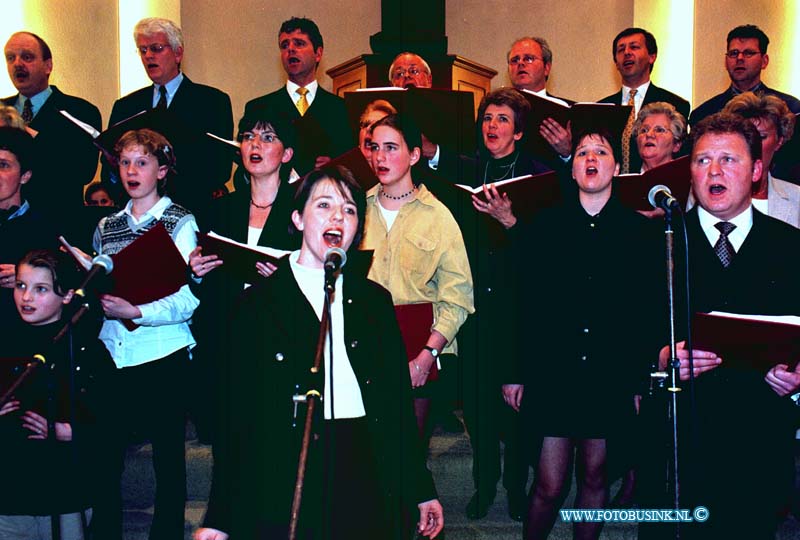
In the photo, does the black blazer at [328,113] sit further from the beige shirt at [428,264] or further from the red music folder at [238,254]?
the red music folder at [238,254]

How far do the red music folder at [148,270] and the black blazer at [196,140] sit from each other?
2.37 ft

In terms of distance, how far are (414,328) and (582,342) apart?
679 mm

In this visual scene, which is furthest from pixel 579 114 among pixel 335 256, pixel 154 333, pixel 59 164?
pixel 59 164

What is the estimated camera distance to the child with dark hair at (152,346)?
12.1ft

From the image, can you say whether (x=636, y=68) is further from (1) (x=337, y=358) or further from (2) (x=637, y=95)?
(1) (x=337, y=358)

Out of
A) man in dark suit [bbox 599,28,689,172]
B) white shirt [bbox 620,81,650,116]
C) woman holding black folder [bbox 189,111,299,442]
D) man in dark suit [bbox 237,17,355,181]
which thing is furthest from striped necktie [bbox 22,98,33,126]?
white shirt [bbox 620,81,650,116]

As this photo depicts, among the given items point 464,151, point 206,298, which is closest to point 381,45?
point 464,151

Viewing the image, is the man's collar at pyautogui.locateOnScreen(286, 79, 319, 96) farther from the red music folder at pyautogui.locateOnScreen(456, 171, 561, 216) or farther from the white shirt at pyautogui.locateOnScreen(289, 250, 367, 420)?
the white shirt at pyautogui.locateOnScreen(289, 250, 367, 420)

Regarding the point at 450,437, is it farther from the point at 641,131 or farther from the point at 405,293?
the point at 641,131

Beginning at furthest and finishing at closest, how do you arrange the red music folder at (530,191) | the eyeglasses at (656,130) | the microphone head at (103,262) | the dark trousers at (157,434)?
the eyeglasses at (656,130)
the red music folder at (530,191)
the dark trousers at (157,434)
the microphone head at (103,262)

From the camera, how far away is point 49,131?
16.5 feet

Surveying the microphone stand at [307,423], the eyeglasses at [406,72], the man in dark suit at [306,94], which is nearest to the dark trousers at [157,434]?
the microphone stand at [307,423]

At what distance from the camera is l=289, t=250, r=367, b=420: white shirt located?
104 inches

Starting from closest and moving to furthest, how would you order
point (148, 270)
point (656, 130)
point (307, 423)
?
point (307, 423) < point (148, 270) < point (656, 130)
